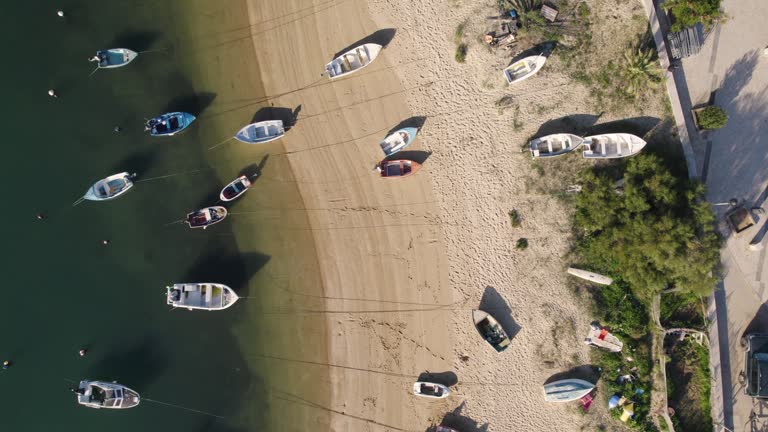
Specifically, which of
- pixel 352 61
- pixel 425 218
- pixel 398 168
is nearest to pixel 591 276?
pixel 425 218

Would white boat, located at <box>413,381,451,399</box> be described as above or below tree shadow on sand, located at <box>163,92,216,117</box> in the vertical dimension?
below

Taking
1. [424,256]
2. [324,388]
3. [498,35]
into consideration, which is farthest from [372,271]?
[498,35]

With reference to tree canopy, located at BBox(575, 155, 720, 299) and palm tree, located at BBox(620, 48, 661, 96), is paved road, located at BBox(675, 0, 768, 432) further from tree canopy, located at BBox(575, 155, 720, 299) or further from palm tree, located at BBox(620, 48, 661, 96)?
tree canopy, located at BBox(575, 155, 720, 299)

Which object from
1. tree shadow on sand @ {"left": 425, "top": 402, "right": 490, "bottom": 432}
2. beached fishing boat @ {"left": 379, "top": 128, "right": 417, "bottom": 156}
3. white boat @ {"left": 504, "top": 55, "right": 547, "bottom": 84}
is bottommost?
tree shadow on sand @ {"left": 425, "top": 402, "right": 490, "bottom": 432}

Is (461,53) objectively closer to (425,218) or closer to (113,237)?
(425,218)

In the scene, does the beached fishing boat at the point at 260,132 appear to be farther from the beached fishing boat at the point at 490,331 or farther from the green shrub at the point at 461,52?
the beached fishing boat at the point at 490,331

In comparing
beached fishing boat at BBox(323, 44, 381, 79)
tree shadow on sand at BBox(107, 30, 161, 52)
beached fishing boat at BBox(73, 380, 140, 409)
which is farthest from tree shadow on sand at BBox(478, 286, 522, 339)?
tree shadow on sand at BBox(107, 30, 161, 52)

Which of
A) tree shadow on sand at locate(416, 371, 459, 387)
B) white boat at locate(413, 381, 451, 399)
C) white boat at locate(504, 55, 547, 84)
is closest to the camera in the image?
white boat at locate(504, 55, 547, 84)

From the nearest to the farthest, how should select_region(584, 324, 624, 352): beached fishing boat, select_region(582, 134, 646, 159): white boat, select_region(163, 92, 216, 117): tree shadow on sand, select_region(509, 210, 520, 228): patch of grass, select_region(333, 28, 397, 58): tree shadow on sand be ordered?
select_region(582, 134, 646, 159): white boat < select_region(584, 324, 624, 352): beached fishing boat < select_region(509, 210, 520, 228): patch of grass < select_region(333, 28, 397, 58): tree shadow on sand < select_region(163, 92, 216, 117): tree shadow on sand
